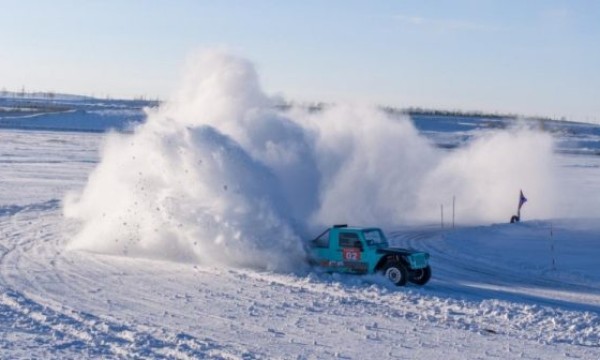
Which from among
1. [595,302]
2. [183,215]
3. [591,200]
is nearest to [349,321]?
[595,302]

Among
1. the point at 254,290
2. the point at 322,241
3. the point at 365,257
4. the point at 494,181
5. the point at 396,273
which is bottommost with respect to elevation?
the point at 254,290

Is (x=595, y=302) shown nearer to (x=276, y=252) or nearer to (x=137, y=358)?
(x=276, y=252)

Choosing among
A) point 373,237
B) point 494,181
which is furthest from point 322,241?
point 494,181

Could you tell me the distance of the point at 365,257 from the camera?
68.1 ft

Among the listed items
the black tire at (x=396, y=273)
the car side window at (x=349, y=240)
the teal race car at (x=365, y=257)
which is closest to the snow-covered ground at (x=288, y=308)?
the black tire at (x=396, y=273)

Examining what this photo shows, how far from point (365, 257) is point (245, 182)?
4.22 m

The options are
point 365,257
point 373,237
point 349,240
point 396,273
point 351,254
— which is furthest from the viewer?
point 373,237

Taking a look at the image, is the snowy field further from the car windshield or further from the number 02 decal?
the car windshield

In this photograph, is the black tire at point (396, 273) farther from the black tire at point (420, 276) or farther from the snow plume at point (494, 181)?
the snow plume at point (494, 181)

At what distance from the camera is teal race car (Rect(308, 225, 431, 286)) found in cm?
2022

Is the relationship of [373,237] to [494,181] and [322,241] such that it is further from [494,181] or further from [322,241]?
[494,181]

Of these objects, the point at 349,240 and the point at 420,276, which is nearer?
the point at 420,276

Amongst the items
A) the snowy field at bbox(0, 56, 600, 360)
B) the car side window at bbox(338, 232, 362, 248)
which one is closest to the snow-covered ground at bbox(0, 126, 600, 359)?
the snowy field at bbox(0, 56, 600, 360)

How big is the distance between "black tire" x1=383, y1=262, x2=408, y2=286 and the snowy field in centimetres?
24
